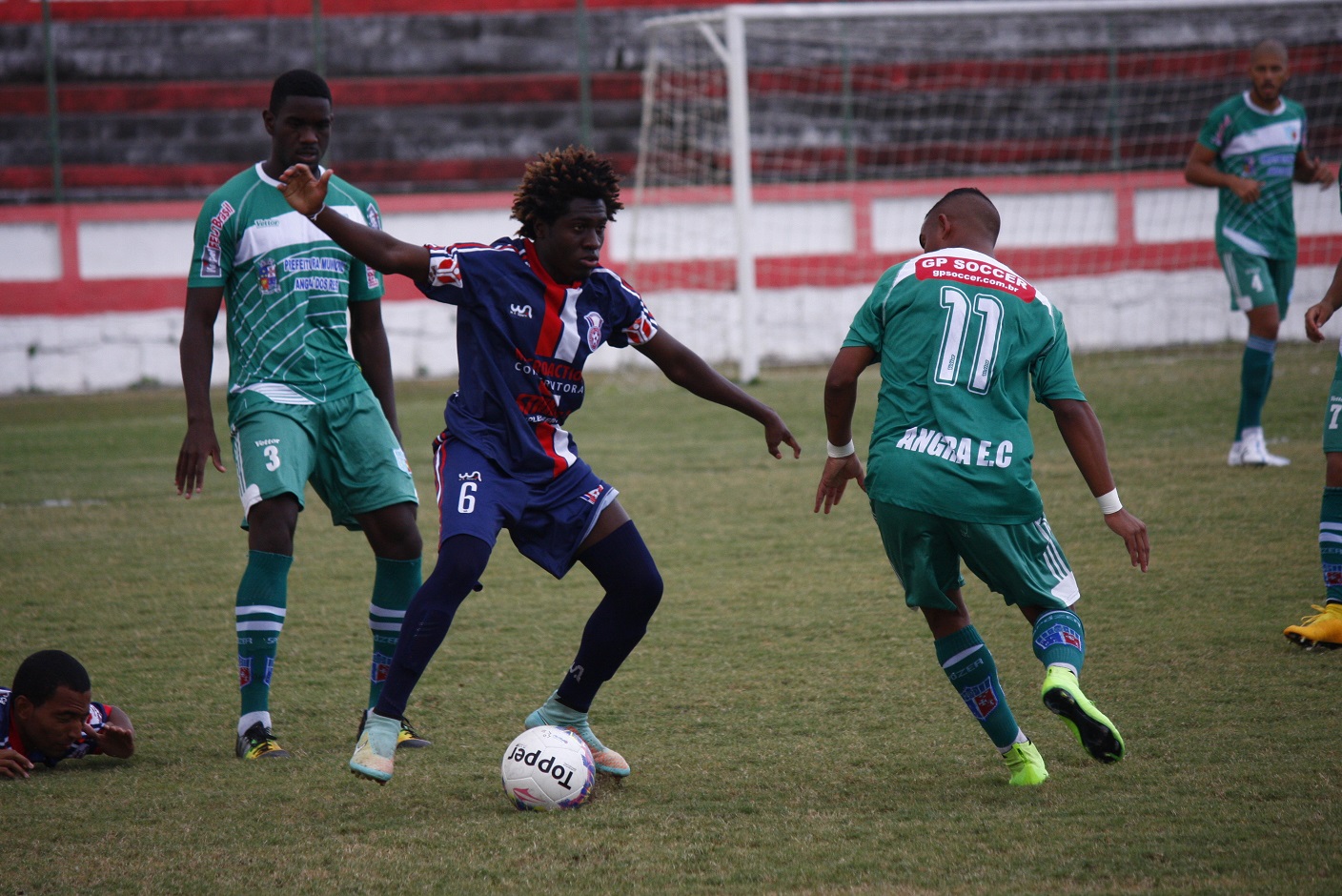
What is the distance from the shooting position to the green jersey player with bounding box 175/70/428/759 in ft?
14.6

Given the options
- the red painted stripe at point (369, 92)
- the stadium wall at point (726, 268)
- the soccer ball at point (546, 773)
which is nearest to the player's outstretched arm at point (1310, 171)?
the soccer ball at point (546, 773)

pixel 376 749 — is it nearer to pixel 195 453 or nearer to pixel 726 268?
pixel 195 453

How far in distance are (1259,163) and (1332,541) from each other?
4.53 metres

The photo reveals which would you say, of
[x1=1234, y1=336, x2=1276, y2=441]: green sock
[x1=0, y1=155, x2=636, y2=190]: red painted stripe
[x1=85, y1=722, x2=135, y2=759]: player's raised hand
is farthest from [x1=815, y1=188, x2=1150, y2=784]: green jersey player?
[x1=0, y1=155, x2=636, y2=190]: red painted stripe

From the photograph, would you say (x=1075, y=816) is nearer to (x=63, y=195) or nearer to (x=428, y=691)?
(x=428, y=691)

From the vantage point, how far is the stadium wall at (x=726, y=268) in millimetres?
16781

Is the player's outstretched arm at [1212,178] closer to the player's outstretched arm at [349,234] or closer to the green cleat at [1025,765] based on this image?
the green cleat at [1025,765]

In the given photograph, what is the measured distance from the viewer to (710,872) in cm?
319

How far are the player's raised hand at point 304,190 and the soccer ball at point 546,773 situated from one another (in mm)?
1631

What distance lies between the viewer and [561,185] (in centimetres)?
393

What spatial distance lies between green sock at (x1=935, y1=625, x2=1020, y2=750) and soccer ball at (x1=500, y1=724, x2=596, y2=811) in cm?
106

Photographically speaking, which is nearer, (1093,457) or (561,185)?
(1093,457)

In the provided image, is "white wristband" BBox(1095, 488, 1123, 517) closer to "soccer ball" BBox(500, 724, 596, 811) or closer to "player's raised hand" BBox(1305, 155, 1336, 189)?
"soccer ball" BBox(500, 724, 596, 811)

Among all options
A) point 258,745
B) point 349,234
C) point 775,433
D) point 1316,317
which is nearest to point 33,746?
point 258,745
